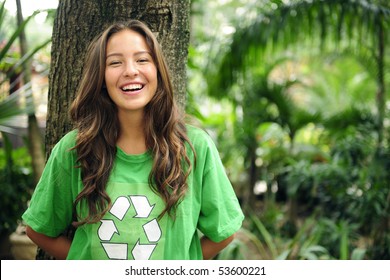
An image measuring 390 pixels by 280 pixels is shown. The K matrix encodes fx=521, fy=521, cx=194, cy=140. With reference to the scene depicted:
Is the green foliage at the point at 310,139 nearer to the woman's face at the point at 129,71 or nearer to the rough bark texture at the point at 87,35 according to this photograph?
the rough bark texture at the point at 87,35

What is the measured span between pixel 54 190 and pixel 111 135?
0.26 meters

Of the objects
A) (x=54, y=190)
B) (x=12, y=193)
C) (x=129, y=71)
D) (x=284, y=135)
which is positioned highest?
(x=129, y=71)

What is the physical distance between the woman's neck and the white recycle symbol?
0.62ft

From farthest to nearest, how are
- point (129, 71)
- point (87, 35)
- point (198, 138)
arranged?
point (87, 35) → point (198, 138) → point (129, 71)

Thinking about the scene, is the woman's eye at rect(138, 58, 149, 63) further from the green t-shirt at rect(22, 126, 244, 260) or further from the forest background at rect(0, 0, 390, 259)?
the forest background at rect(0, 0, 390, 259)

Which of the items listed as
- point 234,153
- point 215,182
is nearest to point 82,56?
point 215,182

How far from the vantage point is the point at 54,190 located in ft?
5.58

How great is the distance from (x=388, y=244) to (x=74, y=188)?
2720 mm

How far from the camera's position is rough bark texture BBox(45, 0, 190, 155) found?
196 centimetres

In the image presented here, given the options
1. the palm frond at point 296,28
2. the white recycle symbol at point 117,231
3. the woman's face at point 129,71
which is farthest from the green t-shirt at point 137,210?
the palm frond at point 296,28

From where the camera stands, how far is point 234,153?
20.9 feet

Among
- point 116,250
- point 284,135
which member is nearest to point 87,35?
point 116,250

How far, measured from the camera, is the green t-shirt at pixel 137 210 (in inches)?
64.7

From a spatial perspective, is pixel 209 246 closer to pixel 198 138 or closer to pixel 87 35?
pixel 198 138
